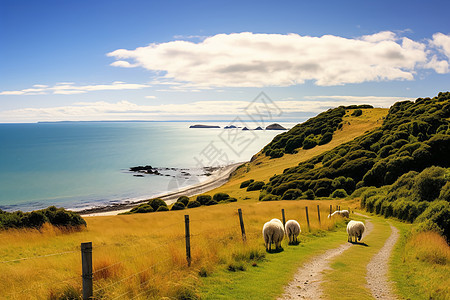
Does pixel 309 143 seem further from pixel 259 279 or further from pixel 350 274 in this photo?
A: pixel 259 279

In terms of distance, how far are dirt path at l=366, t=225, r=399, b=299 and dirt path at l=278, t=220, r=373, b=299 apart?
158 cm

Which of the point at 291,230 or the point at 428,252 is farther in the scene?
the point at 291,230

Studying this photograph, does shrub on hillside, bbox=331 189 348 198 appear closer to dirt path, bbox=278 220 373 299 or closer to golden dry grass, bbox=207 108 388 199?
golden dry grass, bbox=207 108 388 199

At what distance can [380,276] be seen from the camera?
471 inches

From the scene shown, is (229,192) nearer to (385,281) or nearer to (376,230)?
(376,230)

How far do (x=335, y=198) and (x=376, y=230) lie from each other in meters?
29.8

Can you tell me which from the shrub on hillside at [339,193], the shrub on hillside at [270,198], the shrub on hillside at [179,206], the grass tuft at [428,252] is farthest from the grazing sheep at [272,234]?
the shrub on hillside at [339,193]

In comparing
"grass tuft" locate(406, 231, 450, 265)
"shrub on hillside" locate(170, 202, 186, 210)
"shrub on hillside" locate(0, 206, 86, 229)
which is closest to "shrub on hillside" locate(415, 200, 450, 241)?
"grass tuft" locate(406, 231, 450, 265)

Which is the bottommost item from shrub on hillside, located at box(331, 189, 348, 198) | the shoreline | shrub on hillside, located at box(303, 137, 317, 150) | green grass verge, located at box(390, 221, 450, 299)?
the shoreline

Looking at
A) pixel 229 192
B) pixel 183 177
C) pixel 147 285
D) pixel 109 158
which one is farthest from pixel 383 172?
pixel 109 158

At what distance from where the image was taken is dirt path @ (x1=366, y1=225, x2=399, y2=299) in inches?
394

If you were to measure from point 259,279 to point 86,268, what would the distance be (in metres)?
5.85

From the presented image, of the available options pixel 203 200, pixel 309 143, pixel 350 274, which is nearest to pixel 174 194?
pixel 203 200

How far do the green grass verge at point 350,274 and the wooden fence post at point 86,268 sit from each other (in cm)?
643
